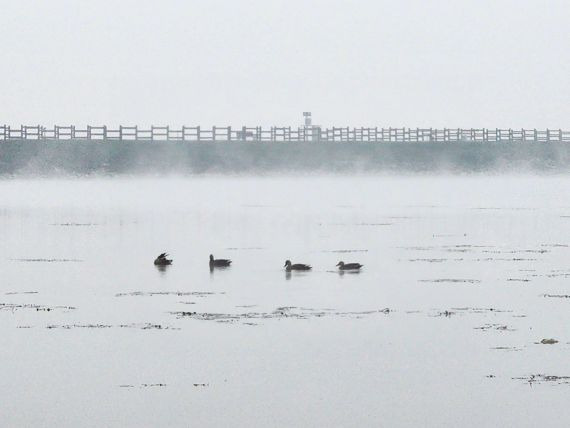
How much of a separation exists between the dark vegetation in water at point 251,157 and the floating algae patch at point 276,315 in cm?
8032

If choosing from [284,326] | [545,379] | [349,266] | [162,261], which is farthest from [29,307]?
[545,379]

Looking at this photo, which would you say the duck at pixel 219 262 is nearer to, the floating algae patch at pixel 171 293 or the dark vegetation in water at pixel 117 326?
the floating algae patch at pixel 171 293

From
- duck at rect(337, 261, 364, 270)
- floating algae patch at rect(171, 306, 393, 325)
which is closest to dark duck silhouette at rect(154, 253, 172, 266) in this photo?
duck at rect(337, 261, 364, 270)

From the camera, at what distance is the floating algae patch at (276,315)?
23.6 metres

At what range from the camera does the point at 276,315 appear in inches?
944

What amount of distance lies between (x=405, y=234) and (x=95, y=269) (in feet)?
48.2

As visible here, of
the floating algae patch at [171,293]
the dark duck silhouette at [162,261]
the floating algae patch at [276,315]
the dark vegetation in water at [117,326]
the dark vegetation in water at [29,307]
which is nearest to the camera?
the dark vegetation in water at [117,326]

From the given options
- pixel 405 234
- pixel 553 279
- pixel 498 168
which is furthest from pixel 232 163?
pixel 553 279

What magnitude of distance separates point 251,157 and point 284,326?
286 feet

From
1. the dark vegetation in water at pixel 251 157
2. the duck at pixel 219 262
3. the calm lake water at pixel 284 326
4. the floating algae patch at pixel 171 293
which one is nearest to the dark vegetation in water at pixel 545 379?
the calm lake water at pixel 284 326

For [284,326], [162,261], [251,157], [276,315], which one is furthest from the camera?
[251,157]

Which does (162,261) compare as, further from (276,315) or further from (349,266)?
(276,315)

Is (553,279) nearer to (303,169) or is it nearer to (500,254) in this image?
(500,254)

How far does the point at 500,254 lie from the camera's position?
36969 mm
